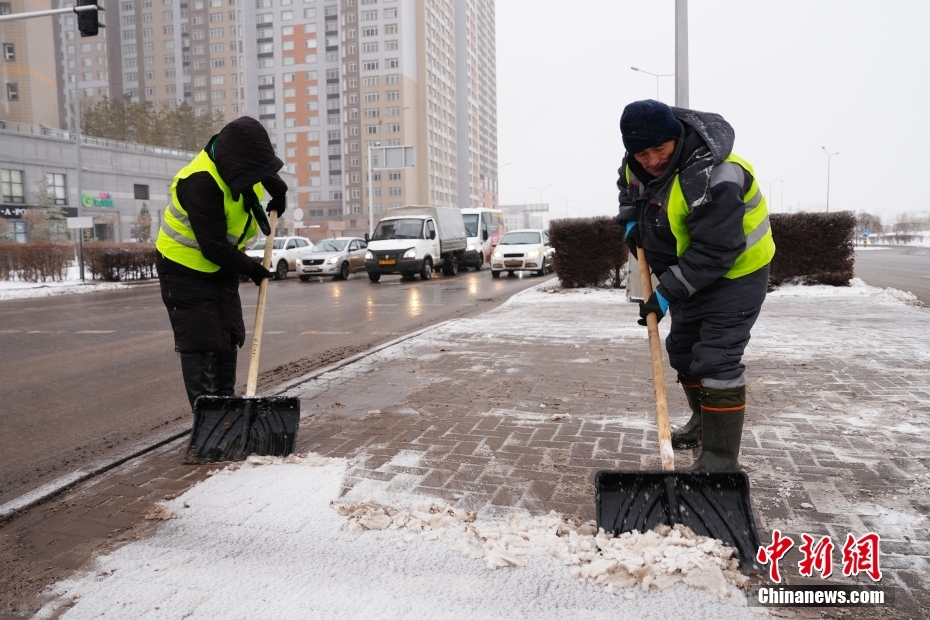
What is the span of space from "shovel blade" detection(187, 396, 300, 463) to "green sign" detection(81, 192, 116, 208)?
186ft

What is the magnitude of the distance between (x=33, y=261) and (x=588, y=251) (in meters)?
17.6

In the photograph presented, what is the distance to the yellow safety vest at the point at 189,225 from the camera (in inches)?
163

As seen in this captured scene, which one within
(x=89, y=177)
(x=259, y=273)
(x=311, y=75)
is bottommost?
(x=259, y=273)

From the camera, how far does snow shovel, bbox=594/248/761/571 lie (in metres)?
2.97

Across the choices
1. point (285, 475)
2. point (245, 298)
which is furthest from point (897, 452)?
point (245, 298)

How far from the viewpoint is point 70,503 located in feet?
11.8

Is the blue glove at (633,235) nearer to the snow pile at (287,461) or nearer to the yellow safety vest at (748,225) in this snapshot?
the yellow safety vest at (748,225)

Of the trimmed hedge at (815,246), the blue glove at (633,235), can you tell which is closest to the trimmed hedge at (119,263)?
the trimmed hedge at (815,246)

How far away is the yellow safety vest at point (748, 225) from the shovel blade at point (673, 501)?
983 millimetres

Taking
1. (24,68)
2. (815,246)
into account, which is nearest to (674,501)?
(815,246)

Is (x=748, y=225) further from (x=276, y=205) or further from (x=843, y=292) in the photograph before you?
(x=843, y=292)

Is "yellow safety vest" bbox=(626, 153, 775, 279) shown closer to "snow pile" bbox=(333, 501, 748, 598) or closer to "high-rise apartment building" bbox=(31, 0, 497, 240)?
"snow pile" bbox=(333, 501, 748, 598)

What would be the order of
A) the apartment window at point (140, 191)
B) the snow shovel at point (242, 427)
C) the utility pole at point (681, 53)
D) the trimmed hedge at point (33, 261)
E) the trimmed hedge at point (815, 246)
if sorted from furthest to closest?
the apartment window at point (140, 191), the trimmed hedge at point (33, 261), the trimmed hedge at point (815, 246), the utility pole at point (681, 53), the snow shovel at point (242, 427)

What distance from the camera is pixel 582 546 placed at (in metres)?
2.89
